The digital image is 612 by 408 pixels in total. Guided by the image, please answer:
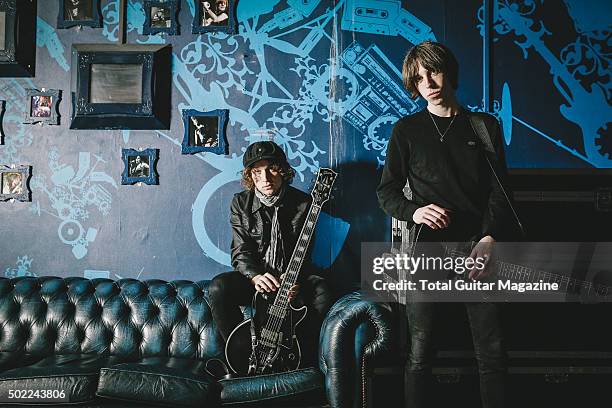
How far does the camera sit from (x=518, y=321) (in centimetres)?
223

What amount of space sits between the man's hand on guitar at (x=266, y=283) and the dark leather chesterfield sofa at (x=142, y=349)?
1.03ft

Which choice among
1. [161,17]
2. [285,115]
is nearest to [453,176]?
[285,115]

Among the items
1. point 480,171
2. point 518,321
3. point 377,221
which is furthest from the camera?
point 377,221

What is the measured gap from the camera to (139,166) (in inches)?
111

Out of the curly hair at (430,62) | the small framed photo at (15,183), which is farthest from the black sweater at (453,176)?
the small framed photo at (15,183)

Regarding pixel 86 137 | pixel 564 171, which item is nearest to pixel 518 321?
pixel 564 171

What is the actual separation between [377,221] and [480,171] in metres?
1.06

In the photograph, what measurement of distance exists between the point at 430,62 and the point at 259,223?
1157 millimetres

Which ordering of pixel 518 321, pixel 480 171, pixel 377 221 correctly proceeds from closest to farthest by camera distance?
pixel 480 171, pixel 518 321, pixel 377 221

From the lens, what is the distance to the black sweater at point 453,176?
1.75 metres

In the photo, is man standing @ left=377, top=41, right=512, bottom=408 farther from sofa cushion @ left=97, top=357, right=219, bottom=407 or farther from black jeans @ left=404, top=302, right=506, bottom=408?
sofa cushion @ left=97, top=357, right=219, bottom=407

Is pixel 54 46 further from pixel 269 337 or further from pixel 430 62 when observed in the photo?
pixel 430 62

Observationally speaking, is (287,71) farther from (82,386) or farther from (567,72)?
(82,386)

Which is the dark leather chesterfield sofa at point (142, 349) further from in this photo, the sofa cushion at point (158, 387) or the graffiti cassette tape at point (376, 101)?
the graffiti cassette tape at point (376, 101)
